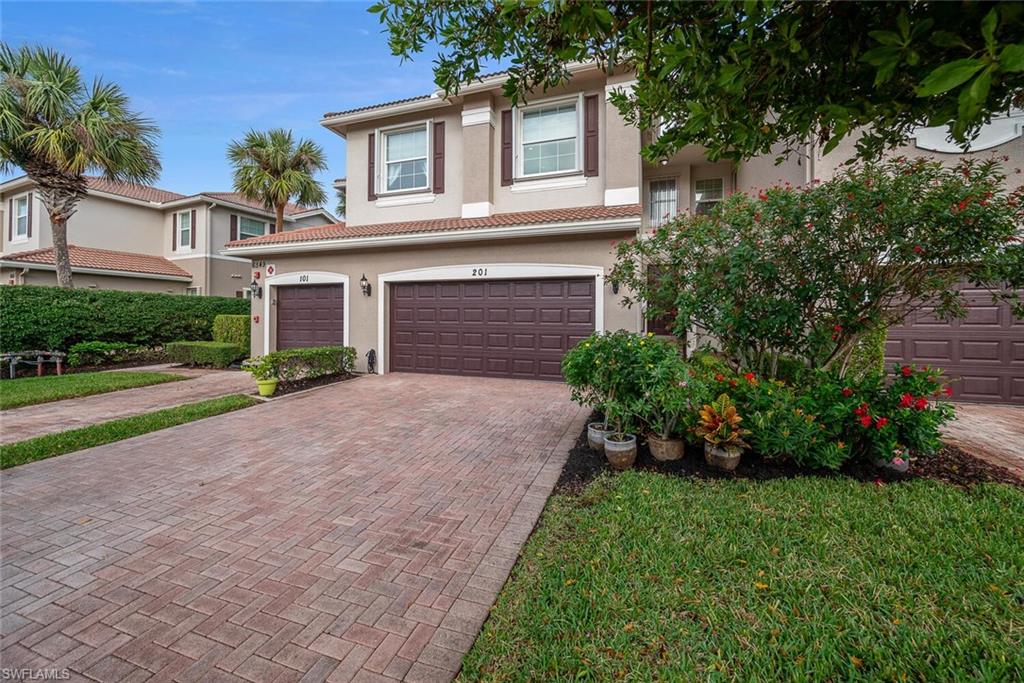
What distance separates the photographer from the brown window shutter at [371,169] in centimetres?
1216

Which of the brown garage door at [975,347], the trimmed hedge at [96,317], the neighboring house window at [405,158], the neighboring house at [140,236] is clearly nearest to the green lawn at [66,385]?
the trimmed hedge at [96,317]

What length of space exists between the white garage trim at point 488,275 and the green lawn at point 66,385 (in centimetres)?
491

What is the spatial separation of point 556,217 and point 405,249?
4013mm

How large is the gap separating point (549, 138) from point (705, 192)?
4925mm

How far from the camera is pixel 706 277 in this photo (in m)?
5.21

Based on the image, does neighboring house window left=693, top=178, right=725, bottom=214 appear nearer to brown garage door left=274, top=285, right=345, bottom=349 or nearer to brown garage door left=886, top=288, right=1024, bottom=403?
brown garage door left=886, top=288, right=1024, bottom=403

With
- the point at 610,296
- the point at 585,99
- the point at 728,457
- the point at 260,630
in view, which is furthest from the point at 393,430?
the point at 585,99

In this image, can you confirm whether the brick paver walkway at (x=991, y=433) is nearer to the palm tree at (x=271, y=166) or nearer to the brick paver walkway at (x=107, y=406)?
the brick paver walkway at (x=107, y=406)

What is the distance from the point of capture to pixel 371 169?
40.2ft

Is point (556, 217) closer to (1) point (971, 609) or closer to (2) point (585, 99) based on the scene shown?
(2) point (585, 99)

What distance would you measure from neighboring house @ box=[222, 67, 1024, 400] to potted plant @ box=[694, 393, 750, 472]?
508 centimetres

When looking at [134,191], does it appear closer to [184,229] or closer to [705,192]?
[184,229]

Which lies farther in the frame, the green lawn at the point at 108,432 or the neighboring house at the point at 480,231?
the neighboring house at the point at 480,231

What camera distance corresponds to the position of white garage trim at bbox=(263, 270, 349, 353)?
11.6 metres
